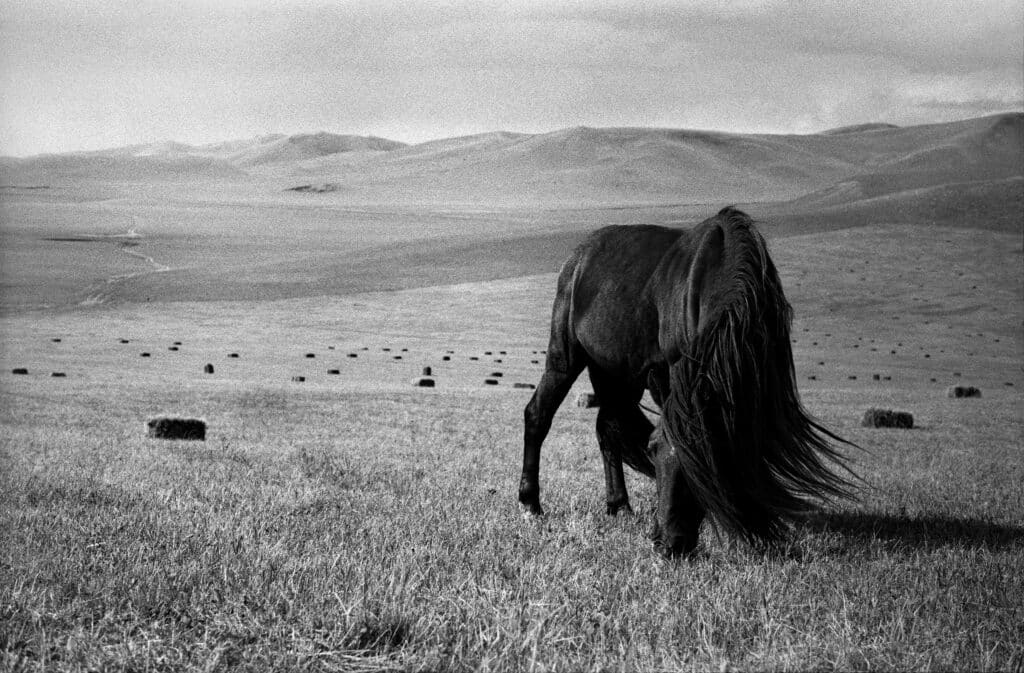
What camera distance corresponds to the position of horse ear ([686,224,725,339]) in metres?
6.64

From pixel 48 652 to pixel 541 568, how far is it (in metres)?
2.60

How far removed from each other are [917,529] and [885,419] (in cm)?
1387

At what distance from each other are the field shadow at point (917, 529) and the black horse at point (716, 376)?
3.63 ft

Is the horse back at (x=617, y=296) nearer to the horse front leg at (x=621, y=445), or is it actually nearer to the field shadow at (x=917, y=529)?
the horse front leg at (x=621, y=445)

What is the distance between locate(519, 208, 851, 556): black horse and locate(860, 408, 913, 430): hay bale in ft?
48.8

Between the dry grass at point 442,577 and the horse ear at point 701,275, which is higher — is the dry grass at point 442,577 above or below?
below

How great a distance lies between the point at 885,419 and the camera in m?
21.4

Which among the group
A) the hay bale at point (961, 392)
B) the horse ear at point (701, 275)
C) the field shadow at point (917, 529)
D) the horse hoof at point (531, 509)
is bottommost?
the hay bale at point (961, 392)

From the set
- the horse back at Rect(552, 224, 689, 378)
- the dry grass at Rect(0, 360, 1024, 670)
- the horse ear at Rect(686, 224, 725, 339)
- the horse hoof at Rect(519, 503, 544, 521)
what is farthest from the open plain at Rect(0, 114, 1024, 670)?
the horse ear at Rect(686, 224, 725, 339)

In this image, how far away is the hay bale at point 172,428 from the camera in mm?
14273

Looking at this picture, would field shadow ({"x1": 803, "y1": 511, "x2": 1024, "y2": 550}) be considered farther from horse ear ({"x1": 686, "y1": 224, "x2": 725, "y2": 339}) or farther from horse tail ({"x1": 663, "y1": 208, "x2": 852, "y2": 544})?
horse ear ({"x1": 686, "y1": 224, "x2": 725, "y2": 339})

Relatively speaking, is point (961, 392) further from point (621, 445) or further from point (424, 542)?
point (424, 542)

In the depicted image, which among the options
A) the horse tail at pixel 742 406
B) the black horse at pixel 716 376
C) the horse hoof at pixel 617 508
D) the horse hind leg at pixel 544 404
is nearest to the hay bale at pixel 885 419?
the horse hind leg at pixel 544 404

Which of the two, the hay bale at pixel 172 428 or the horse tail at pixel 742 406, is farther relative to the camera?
the hay bale at pixel 172 428
